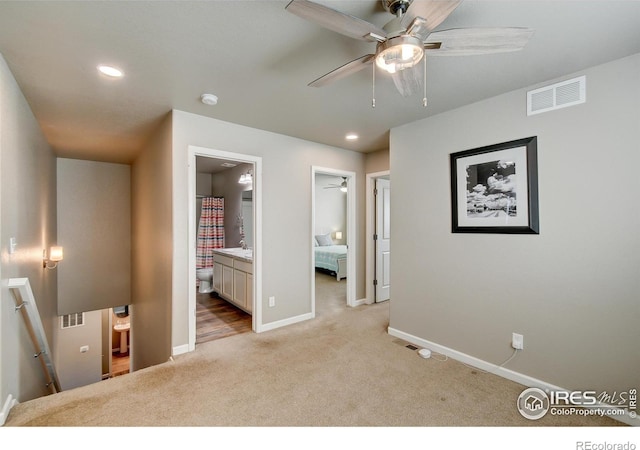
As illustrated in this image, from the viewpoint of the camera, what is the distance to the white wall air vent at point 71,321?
240 inches

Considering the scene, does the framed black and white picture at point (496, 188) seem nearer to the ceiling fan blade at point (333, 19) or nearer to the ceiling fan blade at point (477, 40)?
the ceiling fan blade at point (477, 40)

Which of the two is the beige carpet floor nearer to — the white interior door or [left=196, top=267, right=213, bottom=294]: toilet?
the white interior door

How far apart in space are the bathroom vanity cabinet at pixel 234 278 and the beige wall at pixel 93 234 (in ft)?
6.20

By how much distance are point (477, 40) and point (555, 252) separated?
1.76m

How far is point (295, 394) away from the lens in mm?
2201

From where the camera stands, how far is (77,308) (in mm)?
5121

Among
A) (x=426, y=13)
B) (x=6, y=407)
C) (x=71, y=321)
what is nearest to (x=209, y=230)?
(x=71, y=321)

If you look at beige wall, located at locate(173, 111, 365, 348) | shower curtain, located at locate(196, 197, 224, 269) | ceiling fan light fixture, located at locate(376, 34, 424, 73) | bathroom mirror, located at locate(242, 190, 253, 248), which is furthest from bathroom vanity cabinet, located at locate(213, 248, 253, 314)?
ceiling fan light fixture, located at locate(376, 34, 424, 73)

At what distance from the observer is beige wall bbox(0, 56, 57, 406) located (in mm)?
1914

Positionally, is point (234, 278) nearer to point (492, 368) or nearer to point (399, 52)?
point (492, 368)

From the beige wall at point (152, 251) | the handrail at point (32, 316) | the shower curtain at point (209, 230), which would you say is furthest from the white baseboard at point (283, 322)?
the shower curtain at point (209, 230)
